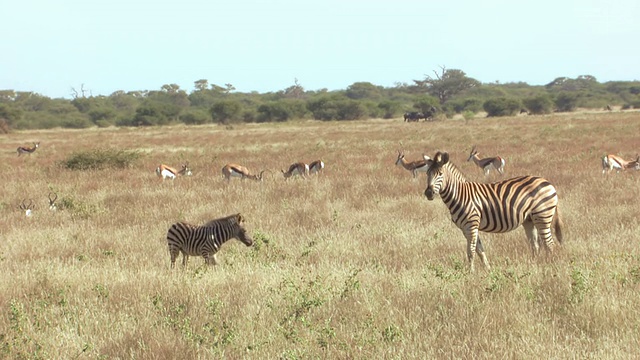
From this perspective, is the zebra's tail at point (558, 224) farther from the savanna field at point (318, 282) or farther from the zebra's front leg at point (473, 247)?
the zebra's front leg at point (473, 247)

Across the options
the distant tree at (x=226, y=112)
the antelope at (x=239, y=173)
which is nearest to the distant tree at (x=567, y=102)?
the distant tree at (x=226, y=112)

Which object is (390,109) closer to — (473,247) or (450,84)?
(450,84)

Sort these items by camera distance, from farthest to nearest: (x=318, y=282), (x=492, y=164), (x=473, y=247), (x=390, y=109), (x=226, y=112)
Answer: (x=390, y=109) → (x=226, y=112) → (x=492, y=164) → (x=473, y=247) → (x=318, y=282)

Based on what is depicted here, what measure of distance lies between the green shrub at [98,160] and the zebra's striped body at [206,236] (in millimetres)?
15417

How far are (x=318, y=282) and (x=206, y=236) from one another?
81.7 inches

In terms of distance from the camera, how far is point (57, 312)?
6250 millimetres

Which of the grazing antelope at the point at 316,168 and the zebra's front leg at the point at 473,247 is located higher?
the zebra's front leg at the point at 473,247

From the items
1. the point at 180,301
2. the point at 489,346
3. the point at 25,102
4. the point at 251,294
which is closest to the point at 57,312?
the point at 180,301

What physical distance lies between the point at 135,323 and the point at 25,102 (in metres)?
127

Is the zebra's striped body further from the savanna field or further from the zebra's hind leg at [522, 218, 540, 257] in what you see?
the zebra's hind leg at [522, 218, 540, 257]

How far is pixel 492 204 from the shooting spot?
800 cm

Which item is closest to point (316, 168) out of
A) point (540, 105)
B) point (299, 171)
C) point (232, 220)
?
point (299, 171)

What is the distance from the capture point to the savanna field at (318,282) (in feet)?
17.0

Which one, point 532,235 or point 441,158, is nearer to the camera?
point 441,158
